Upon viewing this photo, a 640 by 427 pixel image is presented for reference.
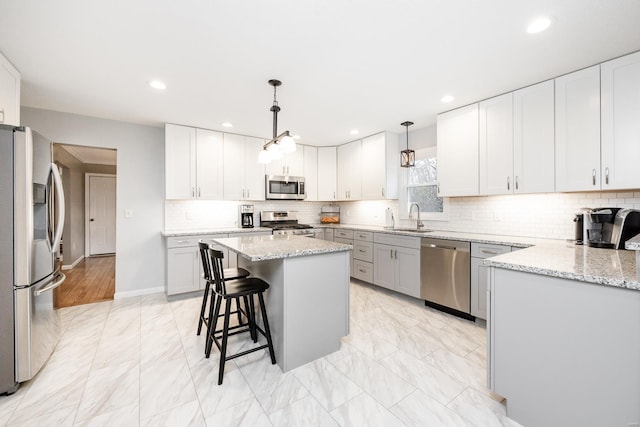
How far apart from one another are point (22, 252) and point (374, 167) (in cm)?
394

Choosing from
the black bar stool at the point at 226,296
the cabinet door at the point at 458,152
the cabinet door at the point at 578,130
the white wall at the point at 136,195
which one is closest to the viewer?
the black bar stool at the point at 226,296

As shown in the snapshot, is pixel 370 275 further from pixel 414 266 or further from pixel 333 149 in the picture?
pixel 333 149

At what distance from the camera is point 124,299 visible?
144 inches

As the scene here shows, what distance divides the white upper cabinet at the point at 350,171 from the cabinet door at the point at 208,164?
6.88 ft

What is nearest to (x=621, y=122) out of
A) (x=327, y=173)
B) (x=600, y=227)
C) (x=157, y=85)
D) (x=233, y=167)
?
(x=600, y=227)

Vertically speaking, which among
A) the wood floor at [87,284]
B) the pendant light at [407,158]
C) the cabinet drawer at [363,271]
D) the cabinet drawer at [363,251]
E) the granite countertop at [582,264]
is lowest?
the wood floor at [87,284]

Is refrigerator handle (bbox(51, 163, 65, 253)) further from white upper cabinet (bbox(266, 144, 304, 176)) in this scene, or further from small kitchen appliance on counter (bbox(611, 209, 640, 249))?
small kitchen appliance on counter (bbox(611, 209, 640, 249))

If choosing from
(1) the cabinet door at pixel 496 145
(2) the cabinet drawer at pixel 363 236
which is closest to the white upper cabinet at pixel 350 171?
(2) the cabinet drawer at pixel 363 236

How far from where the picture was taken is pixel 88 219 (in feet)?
22.0

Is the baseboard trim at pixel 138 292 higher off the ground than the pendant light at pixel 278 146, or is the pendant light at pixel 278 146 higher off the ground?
the pendant light at pixel 278 146

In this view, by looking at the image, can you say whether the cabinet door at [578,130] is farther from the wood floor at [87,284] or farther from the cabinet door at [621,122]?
the wood floor at [87,284]

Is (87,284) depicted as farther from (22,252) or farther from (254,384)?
(254,384)

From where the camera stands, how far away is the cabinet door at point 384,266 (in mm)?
3707

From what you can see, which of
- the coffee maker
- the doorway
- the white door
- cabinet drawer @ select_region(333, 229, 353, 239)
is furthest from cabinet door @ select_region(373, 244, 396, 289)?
the white door
